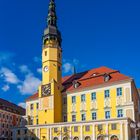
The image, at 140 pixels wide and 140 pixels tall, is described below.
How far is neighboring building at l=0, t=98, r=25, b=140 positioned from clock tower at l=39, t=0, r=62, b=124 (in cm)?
2211

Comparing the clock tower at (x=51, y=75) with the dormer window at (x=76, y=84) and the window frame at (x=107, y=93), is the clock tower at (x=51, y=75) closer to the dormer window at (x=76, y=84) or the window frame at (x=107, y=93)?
the dormer window at (x=76, y=84)

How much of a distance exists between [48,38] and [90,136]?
24721 mm

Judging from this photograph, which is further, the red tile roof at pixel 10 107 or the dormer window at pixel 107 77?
the red tile roof at pixel 10 107

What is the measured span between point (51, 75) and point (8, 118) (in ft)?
99.8

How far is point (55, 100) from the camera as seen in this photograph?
2502 inches

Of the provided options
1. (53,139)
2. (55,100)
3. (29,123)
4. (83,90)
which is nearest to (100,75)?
(83,90)

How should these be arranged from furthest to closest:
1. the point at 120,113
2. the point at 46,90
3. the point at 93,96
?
the point at 46,90, the point at 93,96, the point at 120,113

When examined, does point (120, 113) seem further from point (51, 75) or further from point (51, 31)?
point (51, 31)

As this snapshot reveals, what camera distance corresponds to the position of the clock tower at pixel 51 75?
63.2 m

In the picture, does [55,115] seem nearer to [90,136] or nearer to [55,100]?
[55,100]

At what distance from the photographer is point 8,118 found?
3506 inches

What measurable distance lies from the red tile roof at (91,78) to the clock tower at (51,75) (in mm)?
2636

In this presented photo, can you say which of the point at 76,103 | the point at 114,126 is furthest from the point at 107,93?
the point at 114,126

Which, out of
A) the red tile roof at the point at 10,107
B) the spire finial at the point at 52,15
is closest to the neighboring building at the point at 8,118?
the red tile roof at the point at 10,107
